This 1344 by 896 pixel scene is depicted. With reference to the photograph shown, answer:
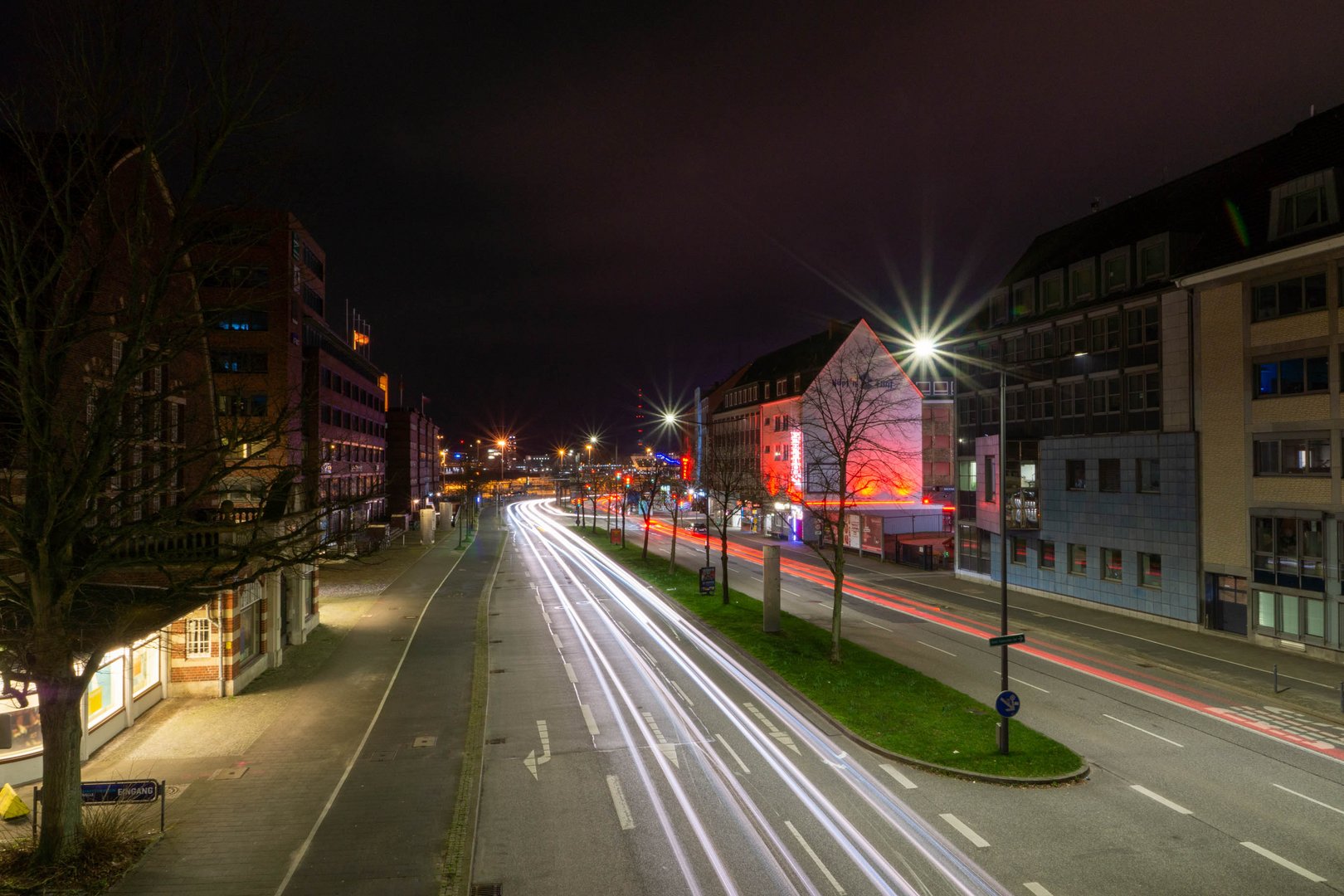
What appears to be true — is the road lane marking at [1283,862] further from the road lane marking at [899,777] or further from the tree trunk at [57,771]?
the tree trunk at [57,771]

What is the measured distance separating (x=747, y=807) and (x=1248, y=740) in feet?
41.9

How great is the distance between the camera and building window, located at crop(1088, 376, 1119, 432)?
1372 inches

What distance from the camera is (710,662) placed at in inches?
979

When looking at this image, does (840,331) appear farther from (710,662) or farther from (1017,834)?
(1017,834)

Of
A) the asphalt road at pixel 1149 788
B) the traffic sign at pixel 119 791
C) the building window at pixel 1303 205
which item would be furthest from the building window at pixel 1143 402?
the traffic sign at pixel 119 791

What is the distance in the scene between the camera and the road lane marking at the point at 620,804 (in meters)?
13.4

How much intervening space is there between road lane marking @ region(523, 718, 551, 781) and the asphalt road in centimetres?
688

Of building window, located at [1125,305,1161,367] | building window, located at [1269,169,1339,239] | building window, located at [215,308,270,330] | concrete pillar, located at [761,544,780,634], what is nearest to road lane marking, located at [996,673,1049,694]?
concrete pillar, located at [761,544,780,634]

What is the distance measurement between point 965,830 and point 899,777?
92.1 inches

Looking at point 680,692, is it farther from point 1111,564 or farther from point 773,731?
point 1111,564

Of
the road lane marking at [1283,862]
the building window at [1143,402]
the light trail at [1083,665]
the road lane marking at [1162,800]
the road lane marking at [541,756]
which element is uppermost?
the building window at [1143,402]

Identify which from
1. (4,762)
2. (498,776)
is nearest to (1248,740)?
(498,776)

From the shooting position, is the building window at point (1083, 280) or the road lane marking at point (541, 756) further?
the building window at point (1083, 280)

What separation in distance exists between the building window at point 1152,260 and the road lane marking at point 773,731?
86.5ft
